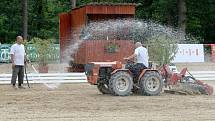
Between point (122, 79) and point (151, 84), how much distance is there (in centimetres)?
89

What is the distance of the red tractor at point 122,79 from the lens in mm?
16688

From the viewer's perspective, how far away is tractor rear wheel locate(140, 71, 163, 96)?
1683 cm

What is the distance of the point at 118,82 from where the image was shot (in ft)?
54.9

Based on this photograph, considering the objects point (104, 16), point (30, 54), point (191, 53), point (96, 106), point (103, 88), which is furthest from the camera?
point (191, 53)

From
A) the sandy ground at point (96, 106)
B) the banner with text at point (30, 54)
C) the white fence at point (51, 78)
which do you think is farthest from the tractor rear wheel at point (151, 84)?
the banner with text at point (30, 54)

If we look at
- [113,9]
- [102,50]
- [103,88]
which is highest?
[113,9]

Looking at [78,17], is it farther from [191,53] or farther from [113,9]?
[191,53]

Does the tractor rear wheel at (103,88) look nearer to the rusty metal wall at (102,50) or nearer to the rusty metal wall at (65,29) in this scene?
the rusty metal wall at (102,50)

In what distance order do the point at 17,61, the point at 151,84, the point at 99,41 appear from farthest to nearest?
1. the point at 99,41
2. the point at 17,61
3. the point at 151,84

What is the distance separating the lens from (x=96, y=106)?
1411cm

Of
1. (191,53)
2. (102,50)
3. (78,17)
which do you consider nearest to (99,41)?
(102,50)

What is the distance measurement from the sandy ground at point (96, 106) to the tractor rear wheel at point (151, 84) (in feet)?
0.86

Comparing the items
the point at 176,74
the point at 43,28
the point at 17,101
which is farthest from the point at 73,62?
the point at 43,28

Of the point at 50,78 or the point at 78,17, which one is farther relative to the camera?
the point at 78,17
